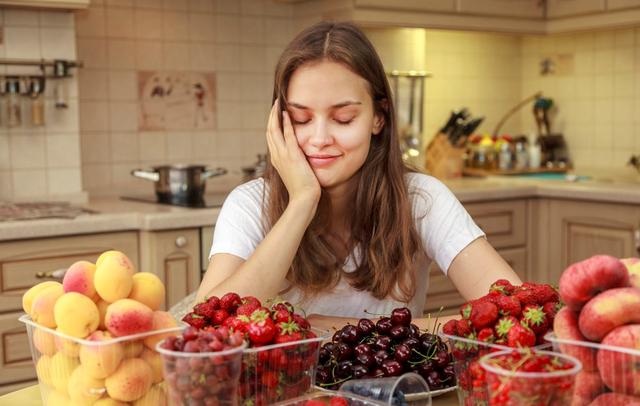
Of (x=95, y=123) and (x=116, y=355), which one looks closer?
(x=116, y=355)

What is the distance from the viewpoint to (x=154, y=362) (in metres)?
0.94

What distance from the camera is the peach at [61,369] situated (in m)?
0.95

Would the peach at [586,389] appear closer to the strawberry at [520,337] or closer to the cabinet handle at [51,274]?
the strawberry at [520,337]

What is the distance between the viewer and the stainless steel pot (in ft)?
10.2

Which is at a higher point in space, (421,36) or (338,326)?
(421,36)

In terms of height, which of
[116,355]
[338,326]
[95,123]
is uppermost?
[95,123]

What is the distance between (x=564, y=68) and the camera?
4.39 meters

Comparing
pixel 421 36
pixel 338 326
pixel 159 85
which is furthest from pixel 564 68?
pixel 338 326

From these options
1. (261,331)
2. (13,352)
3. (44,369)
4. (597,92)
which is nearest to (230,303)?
(261,331)

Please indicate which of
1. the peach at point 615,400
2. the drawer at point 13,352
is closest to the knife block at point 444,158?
the drawer at point 13,352

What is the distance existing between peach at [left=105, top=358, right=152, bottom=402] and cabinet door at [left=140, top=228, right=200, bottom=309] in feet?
6.33

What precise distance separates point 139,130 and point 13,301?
1.09 meters

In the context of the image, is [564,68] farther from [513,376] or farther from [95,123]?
[513,376]

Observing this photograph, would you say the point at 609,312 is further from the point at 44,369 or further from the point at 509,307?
the point at 44,369
